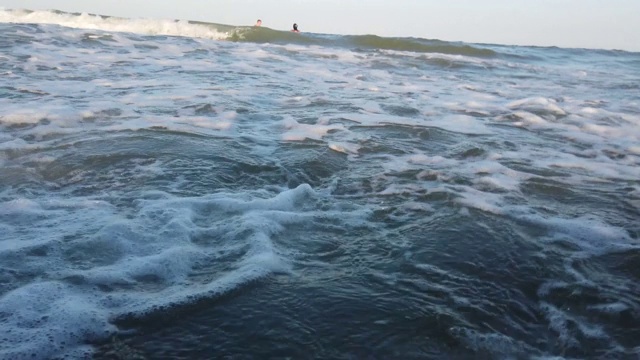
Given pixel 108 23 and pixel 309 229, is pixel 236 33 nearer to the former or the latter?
pixel 108 23

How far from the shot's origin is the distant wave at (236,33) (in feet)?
57.3

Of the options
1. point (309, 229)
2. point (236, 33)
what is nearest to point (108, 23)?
point (236, 33)

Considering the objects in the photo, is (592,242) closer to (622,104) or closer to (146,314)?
(146,314)

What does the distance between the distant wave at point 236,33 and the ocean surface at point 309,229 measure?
11.9m

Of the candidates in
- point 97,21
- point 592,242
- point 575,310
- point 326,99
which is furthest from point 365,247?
point 97,21

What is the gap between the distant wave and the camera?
1747cm

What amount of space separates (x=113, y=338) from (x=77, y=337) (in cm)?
12

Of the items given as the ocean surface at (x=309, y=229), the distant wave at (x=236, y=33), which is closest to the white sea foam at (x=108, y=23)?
the distant wave at (x=236, y=33)

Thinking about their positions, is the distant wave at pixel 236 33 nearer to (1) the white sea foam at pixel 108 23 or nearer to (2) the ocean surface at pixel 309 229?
(1) the white sea foam at pixel 108 23

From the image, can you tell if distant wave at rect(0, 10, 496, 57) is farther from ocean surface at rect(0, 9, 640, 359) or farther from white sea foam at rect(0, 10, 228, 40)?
ocean surface at rect(0, 9, 640, 359)

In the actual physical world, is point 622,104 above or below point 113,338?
above

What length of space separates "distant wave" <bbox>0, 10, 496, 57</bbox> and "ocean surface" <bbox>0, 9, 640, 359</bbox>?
469 inches

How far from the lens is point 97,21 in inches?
885

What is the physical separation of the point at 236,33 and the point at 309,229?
694 inches
